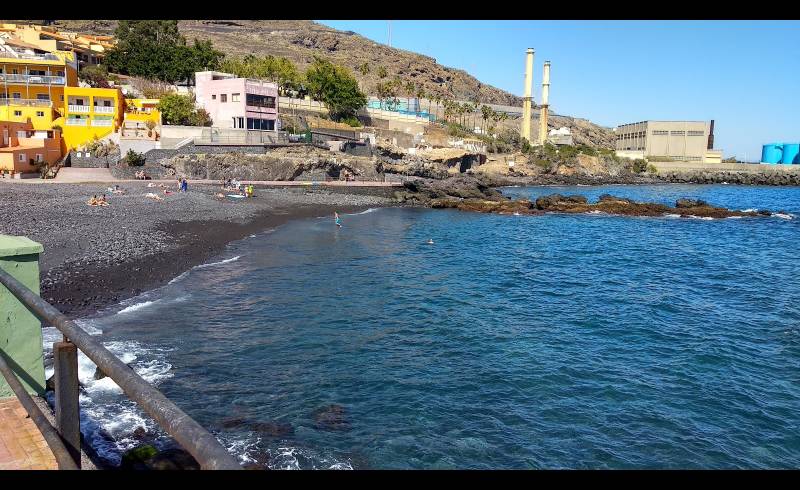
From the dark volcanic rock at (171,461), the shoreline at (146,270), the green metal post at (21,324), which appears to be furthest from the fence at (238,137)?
the green metal post at (21,324)

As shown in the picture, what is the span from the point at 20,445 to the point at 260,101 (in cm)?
6032

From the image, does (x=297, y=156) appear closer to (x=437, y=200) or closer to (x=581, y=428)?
(x=437, y=200)

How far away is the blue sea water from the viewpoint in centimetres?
1025

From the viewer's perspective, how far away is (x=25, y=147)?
44312 mm

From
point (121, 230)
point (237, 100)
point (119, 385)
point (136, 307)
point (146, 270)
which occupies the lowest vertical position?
point (136, 307)

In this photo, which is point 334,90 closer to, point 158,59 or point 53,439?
point 158,59

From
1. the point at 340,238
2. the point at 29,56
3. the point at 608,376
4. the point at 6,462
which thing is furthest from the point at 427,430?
the point at 29,56

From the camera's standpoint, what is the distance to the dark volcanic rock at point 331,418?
1054 cm

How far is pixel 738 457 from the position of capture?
10328 millimetres

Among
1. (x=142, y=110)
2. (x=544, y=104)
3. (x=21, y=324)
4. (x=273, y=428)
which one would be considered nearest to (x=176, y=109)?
(x=142, y=110)

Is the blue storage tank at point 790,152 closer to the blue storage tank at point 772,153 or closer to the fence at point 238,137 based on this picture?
the blue storage tank at point 772,153

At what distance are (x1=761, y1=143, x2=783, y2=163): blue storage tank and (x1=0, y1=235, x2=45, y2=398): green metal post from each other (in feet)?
479

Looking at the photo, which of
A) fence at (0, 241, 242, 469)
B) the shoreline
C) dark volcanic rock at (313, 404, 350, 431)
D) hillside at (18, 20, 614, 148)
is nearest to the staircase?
the shoreline
